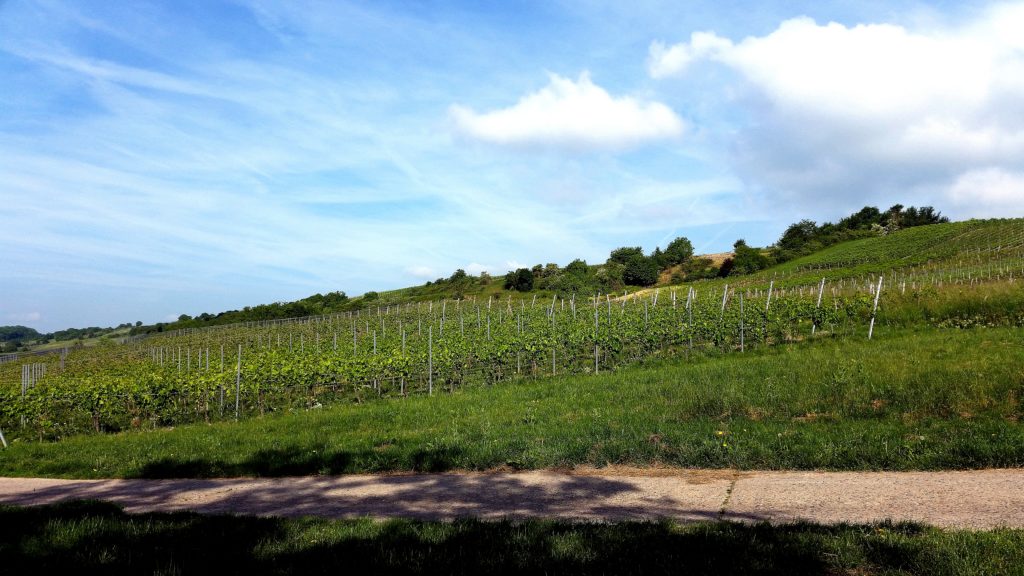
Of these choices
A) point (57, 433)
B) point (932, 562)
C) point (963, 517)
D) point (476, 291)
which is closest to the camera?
point (932, 562)

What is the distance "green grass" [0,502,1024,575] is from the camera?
4.45m

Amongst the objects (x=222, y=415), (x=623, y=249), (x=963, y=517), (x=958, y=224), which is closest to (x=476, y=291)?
(x=623, y=249)

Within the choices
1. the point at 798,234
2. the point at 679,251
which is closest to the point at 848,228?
the point at 798,234

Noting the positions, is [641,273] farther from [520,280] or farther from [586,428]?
[586,428]

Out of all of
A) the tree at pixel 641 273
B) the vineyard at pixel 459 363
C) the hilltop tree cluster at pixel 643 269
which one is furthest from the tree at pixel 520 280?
the vineyard at pixel 459 363

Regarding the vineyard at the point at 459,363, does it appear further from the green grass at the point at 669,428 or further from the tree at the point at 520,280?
the tree at the point at 520,280

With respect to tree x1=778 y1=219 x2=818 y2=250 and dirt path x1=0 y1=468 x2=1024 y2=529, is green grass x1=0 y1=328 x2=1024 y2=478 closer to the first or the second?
dirt path x1=0 y1=468 x2=1024 y2=529

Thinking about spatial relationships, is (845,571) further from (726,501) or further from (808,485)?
(808,485)

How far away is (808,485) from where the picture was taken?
280 inches

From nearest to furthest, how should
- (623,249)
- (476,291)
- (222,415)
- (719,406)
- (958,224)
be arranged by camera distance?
1. (719,406)
2. (222,415)
3. (958,224)
4. (476,291)
5. (623,249)

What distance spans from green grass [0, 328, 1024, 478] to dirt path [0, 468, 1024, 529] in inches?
20.3

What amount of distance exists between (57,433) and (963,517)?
2008 centimetres

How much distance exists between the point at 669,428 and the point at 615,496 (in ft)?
9.94

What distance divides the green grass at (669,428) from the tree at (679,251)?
88.5 metres
